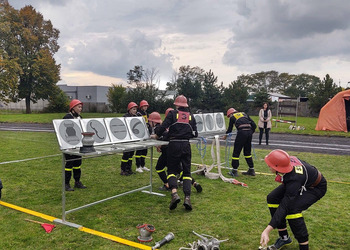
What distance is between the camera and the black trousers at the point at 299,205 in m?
3.96

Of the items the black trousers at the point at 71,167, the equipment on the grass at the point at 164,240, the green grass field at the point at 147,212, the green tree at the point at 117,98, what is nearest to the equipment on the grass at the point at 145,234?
the green grass field at the point at 147,212

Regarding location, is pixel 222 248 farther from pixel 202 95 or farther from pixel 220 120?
pixel 202 95

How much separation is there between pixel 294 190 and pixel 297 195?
28cm

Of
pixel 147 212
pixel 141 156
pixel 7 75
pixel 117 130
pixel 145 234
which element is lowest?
pixel 147 212

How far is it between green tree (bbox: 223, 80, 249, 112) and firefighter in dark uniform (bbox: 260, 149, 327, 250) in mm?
37335

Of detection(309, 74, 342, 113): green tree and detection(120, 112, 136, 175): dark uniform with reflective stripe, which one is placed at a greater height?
detection(309, 74, 342, 113): green tree

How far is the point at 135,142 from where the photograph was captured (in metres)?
6.72

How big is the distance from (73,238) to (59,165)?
5.89 meters

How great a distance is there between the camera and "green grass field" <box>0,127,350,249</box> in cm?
459

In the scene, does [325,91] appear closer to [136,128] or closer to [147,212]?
[136,128]

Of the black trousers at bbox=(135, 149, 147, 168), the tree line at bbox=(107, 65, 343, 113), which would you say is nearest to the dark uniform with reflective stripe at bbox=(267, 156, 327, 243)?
the black trousers at bbox=(135, 149, 147, 168)

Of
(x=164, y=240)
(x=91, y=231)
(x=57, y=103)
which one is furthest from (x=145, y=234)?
(x=57, y=103)

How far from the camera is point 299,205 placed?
4004 mm

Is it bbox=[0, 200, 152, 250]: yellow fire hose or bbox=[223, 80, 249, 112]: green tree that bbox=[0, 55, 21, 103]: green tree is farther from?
→ bbox=[0, 200, 152, 250]: yellow fire hose
